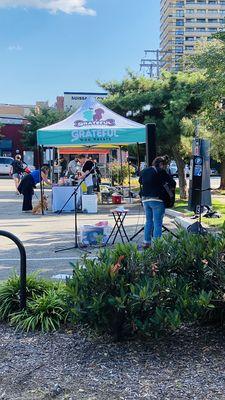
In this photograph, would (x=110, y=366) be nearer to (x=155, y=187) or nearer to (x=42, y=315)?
(x=42, y=315)

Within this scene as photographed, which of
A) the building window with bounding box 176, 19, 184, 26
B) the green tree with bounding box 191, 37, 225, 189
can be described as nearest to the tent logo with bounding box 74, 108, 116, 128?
the green tree with bounding box 191, 37, 225, 189

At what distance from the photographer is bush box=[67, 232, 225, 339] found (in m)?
3.89

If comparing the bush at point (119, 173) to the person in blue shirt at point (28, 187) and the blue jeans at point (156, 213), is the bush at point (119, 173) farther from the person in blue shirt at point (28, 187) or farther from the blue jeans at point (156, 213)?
the blue jeans at point (156, 213)

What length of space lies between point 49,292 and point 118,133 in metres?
10.3

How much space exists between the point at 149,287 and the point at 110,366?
67 centimetres

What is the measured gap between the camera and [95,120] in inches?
604

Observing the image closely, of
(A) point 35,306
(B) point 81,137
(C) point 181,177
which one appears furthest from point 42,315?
(C) point 181,177

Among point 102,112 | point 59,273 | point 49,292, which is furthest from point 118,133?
point 49,292

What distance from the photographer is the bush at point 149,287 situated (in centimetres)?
389

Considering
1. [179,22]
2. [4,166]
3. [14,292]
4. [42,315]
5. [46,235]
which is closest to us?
[42,315]

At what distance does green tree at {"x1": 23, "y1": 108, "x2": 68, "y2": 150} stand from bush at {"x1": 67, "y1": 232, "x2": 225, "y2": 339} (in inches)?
1941

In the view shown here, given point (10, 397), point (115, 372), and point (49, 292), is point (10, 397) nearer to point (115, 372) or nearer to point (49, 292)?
point (115, 372)

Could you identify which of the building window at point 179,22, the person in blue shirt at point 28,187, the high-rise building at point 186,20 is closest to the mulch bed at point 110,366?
the person in blue shirt at point 28,187

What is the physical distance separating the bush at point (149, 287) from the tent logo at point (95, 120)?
11.1m
